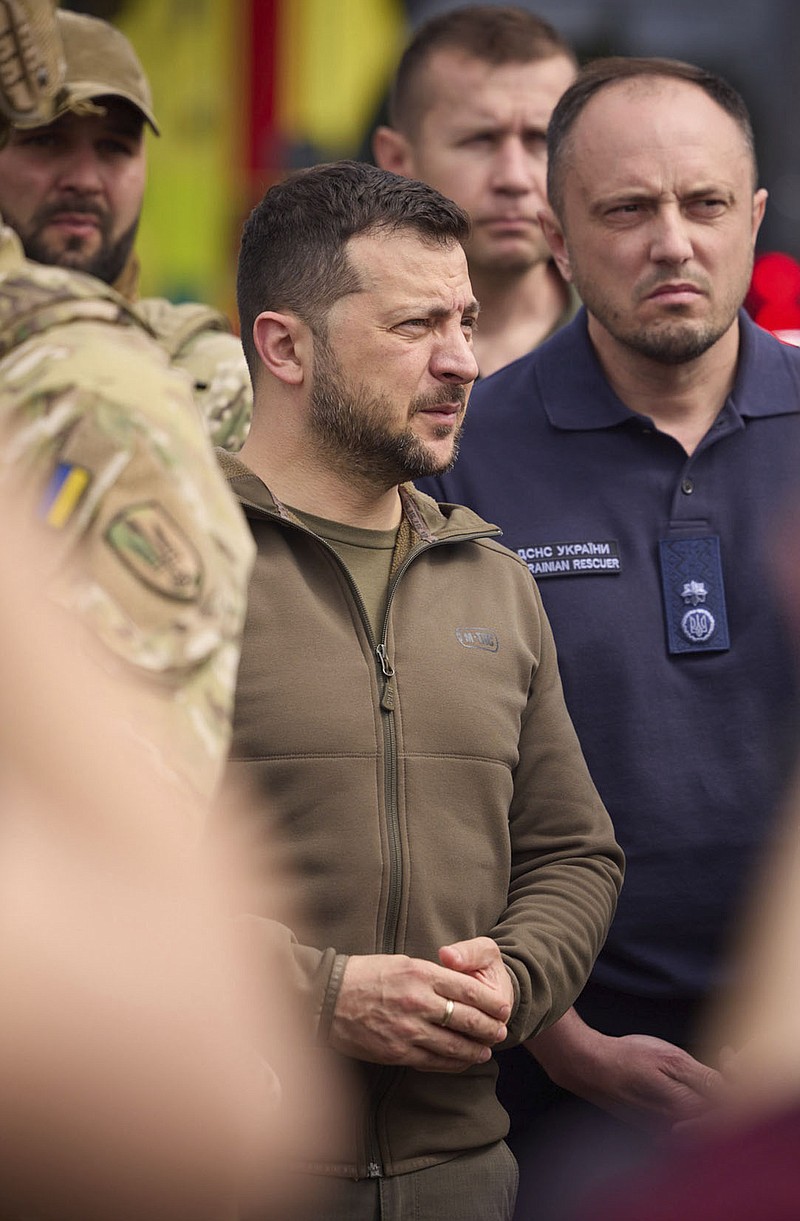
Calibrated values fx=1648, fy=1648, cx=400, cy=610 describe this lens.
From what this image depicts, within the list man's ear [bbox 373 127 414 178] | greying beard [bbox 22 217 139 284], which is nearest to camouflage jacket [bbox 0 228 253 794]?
greying beard [bbox 22 217 139 284]

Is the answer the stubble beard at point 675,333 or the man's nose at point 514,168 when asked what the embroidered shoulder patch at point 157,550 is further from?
the man's nose at point 514,168

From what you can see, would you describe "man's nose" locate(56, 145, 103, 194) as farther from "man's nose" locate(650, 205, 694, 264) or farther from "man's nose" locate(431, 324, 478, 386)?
"man's nose" locate(431, 324, 478, 386)

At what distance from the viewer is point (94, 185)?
3.62 m

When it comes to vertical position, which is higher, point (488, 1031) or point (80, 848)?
point (80, 848)

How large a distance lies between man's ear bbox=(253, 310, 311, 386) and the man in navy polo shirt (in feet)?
1.95

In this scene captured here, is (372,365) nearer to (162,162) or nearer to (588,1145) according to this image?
(588,1145)

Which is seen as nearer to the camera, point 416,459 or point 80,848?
point 80,848

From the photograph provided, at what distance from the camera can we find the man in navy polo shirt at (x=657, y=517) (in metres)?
2.78

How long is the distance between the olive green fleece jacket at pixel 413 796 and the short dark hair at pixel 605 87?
1081 mm

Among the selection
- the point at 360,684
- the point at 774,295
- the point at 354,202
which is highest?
the point at 774,295

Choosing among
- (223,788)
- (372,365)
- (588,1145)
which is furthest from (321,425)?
(588,1145)

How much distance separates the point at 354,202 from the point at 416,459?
0.41 m

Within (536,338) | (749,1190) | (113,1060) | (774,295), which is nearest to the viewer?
(749,1190)

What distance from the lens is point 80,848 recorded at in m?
1.04
